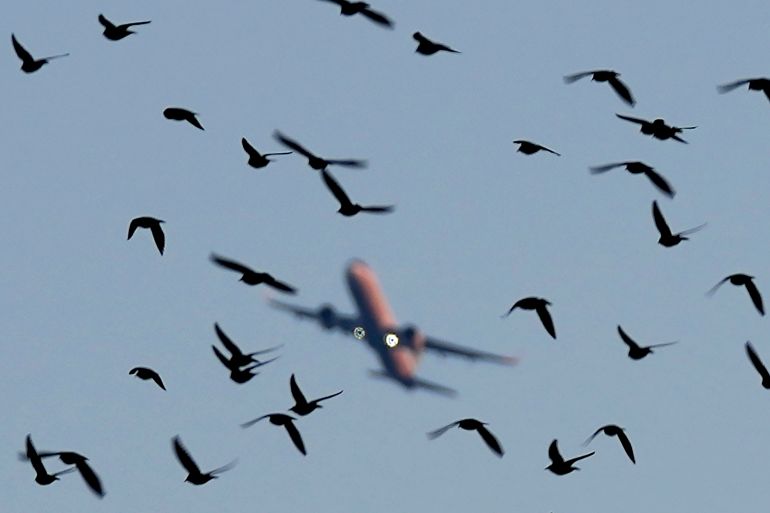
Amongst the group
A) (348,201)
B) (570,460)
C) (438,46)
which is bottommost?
(570,460)

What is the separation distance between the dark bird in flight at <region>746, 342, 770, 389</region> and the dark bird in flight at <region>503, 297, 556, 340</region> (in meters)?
7.18

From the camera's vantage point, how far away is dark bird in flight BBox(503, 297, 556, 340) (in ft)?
240

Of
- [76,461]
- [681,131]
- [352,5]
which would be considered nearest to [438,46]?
[352,5]

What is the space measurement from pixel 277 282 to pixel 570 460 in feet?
42.5

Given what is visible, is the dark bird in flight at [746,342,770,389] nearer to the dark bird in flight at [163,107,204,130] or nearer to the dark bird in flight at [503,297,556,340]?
the dark bird in flight at [503,297,556,340]

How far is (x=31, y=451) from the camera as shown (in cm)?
7350

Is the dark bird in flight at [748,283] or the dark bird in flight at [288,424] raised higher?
the dark bird in flight at [748,283]

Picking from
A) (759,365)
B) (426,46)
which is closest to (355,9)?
(426,46)

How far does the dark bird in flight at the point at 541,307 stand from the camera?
240 feet

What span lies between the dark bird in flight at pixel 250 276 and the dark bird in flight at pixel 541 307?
858 centimetres

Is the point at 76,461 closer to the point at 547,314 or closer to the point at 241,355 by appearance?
the point at 241,355

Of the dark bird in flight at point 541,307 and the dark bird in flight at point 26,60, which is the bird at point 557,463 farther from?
the dark bird in flight at point 26,60

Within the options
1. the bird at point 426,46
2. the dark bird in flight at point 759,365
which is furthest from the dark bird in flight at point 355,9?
the dark bird in flight at point 759,365

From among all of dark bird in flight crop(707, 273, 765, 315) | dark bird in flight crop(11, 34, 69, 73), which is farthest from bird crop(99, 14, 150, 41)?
dark bird in flight crop(707, 273, 765, 315)
